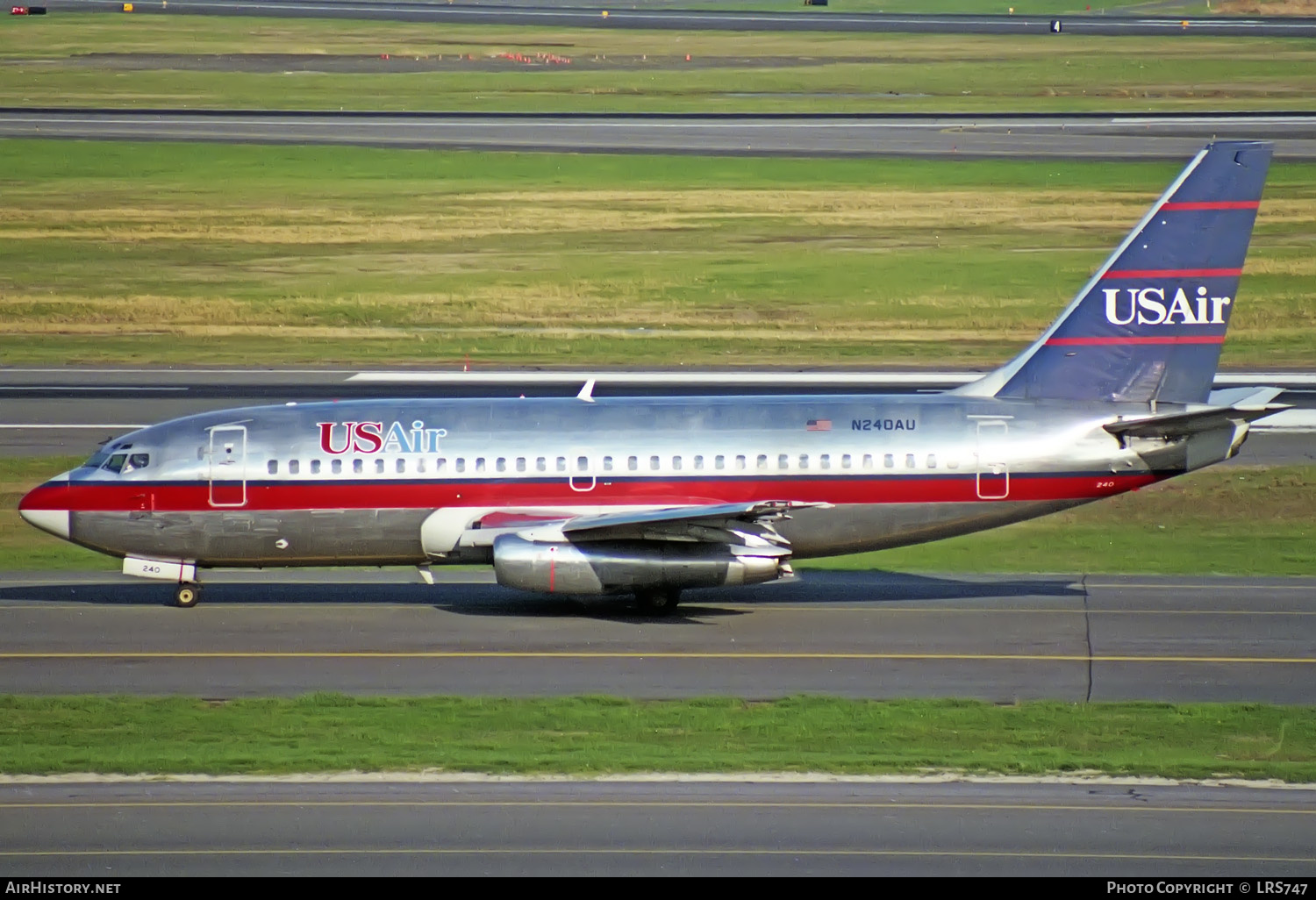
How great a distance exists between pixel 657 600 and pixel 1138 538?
13267mm

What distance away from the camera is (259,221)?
85125mm

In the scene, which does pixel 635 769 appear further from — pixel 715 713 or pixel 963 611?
pixel 963 611

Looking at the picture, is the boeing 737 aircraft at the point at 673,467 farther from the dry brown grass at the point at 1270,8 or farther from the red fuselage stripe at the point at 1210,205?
the dry brown grass at the point at 1270,8

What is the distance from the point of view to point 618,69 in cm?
13450

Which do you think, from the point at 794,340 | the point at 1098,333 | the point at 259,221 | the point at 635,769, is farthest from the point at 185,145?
the point at 635,769

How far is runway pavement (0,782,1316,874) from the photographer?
20391mm

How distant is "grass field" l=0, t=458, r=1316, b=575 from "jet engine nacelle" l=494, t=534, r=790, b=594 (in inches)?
258

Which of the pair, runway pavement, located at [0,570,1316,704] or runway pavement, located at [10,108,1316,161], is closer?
runway pavement, located at [0,570,1316,704]

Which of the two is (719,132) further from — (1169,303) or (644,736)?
(644,736)

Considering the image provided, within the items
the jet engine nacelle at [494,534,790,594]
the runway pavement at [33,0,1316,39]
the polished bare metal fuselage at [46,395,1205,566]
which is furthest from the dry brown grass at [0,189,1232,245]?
the runway pavement at [33,0,1316,39]

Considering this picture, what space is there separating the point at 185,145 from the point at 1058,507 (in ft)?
253

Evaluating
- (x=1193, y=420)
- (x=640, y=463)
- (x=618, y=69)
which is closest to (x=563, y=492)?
(x=640, y=463)

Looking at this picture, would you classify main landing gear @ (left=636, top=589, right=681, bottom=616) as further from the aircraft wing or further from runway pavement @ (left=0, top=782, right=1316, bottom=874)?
runway pavement @ (left=0, top=782, right=1316, bottom=874)

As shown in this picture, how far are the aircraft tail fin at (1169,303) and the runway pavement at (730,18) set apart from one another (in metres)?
129
